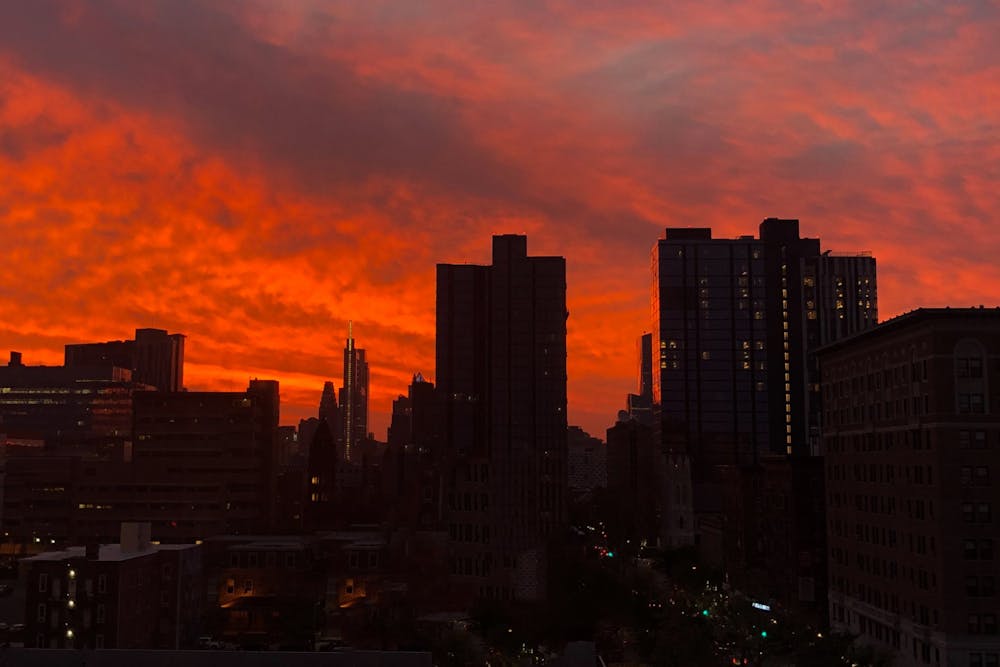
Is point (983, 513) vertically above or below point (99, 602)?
above

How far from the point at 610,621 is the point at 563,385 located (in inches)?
3756

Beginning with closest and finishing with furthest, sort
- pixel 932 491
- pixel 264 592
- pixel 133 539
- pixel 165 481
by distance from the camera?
pixel 932 491 → pixel 133 539 → pixel 264 592 → pixel 165 481

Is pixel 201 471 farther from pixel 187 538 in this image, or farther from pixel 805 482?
pixel 805 482

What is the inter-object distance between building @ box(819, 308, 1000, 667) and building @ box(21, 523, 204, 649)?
73.9 meters

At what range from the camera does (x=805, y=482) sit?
116188 mm

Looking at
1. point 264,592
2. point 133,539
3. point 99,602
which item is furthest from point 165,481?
point 99,602

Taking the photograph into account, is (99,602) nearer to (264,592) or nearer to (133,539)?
(133,539)

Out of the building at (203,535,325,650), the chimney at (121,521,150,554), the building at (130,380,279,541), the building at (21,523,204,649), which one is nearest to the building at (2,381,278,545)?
the building at (130,380,279,541)

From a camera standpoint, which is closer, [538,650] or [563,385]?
[538,650]

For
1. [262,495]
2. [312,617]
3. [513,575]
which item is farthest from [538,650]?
[262,495]

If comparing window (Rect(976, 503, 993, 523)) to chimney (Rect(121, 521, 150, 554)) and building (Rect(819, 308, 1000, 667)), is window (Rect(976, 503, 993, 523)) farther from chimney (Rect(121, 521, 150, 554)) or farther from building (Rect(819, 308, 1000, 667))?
chimney (Rect(121, 521, 150, 554))

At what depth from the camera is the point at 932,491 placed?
3241 inches

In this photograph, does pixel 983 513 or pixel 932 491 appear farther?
pixel 932 491

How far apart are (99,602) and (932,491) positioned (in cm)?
7860
